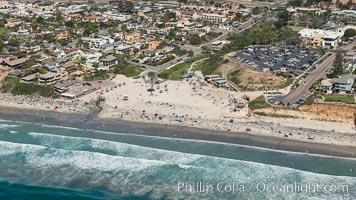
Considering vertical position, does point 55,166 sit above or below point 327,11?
below

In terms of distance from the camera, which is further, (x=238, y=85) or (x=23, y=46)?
(x=23, y=46)

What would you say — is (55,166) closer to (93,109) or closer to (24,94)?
(93,109)

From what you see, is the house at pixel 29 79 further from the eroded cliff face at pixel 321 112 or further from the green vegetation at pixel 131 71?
the eroded cliff face at pixel 321 112

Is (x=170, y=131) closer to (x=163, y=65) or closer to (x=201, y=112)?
(x=201, y=112)

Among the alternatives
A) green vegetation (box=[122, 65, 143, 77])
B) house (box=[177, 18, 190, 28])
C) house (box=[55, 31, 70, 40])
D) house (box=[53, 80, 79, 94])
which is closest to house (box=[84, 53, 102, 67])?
green vegetation (box=[122, 65, 143, 77])

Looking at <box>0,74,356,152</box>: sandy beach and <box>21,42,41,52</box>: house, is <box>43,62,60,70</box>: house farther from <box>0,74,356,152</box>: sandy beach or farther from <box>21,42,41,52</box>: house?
<box>21,42,41,52</box>: house

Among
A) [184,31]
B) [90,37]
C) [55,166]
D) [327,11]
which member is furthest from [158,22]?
[55,166]
